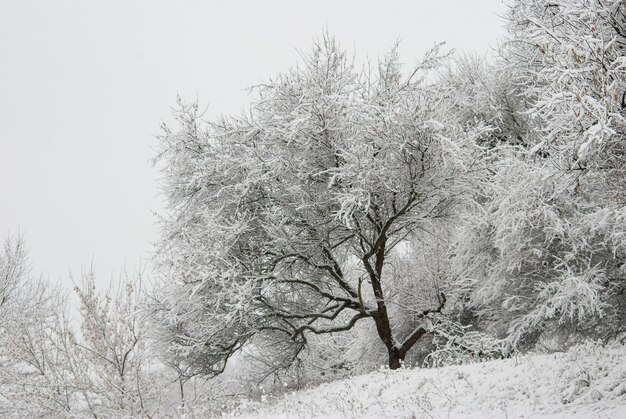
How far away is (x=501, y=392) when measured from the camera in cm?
718

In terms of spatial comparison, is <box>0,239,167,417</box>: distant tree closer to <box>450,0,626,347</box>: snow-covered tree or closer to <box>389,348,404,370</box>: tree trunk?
<box>389,348,404,370</box>: tree trunk

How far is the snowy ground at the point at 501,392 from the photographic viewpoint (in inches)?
244

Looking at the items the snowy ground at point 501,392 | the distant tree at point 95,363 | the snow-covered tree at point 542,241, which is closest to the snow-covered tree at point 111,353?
the distant tree at point 95,363

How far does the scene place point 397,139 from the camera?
1160 cm

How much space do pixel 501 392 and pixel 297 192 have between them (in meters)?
6.78

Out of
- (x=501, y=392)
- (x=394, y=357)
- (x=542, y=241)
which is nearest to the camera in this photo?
(x=501, y=392)

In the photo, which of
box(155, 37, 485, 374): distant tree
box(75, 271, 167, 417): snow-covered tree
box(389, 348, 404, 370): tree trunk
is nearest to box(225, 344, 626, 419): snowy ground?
box(75, 271, 167, 417): snow-covered tree

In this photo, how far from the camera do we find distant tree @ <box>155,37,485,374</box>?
11805 mm

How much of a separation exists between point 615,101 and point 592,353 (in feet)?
13.4

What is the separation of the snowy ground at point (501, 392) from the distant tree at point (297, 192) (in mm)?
3564

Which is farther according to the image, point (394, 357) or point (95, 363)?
point (394, 357)

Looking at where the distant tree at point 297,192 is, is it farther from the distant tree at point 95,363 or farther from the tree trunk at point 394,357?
the distant tree at point 95,363

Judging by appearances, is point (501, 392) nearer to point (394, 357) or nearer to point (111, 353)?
point (111, 353)

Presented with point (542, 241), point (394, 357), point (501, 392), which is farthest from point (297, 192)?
point (501, 392)
